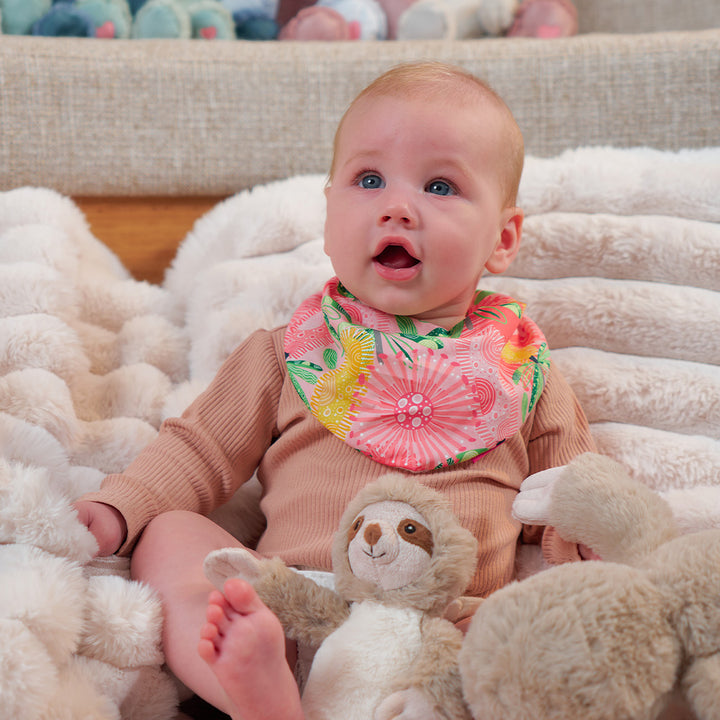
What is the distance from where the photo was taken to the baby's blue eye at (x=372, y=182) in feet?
3.14

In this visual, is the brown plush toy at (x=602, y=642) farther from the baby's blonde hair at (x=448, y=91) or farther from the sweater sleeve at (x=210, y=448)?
the baby's blonde hair at (x=448, y=91)

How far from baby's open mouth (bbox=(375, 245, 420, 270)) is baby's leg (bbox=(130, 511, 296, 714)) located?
0.38 meters

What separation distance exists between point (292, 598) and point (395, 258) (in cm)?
43

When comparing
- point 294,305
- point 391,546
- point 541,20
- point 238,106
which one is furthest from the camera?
point 541,20

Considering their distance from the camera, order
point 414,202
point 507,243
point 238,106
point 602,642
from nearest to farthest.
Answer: point 602,642
point 414,202
point 507,243
point 238,106

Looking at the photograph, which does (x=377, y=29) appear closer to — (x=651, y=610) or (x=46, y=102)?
(x=46, y=102)

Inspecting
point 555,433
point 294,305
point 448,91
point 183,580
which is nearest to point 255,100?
point 294,305

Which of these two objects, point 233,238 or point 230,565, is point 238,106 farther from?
point 230,565

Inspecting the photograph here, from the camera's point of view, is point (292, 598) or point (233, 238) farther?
point (233, 238)

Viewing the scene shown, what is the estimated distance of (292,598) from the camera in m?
0.70

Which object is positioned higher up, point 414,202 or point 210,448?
point 414,202

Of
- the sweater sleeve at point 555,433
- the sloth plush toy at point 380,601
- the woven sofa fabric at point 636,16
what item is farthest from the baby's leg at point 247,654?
the woven sofa fabric at point 636,16

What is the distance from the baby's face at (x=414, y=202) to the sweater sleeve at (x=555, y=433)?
0.20 m

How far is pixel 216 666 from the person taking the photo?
24.0 inches
